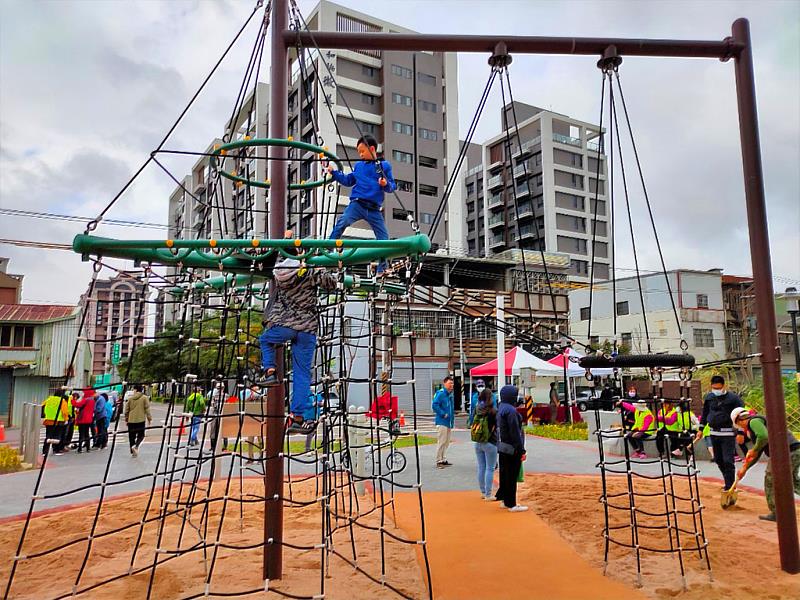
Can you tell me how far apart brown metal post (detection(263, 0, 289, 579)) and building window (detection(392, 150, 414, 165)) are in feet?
110

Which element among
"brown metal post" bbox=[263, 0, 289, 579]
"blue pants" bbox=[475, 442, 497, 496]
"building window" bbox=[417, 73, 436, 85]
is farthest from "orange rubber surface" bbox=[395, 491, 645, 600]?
"building window" bbox=[417, 73, 436, 85]

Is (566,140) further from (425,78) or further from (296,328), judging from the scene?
(296,328)

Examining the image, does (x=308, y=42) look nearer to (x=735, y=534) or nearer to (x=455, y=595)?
(x=455, y=595)

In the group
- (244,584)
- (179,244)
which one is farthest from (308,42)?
(244,584)

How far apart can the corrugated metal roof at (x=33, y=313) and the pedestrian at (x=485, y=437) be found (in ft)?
75.4

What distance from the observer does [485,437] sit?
26.0 ft

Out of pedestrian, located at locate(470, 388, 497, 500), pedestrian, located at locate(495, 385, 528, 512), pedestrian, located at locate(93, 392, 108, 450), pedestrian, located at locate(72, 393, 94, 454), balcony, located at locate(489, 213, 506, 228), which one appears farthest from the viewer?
balcony, located at locate(489, 213, 506, 228)

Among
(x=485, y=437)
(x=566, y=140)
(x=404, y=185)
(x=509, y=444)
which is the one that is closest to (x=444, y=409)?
(x=485, y=437)

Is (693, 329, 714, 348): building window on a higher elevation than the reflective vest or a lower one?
higher

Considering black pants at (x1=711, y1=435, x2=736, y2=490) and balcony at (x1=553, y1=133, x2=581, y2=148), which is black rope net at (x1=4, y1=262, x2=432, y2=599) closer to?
black pants at (x1=711, y1=435, x2=736, y2=490)

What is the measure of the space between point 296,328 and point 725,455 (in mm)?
6179

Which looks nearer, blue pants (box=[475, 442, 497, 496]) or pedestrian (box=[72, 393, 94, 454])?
blue pants (box=[475, 442, 497, 496])

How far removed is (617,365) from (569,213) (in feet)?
164

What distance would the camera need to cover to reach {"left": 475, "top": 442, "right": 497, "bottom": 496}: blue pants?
26.2 ft
